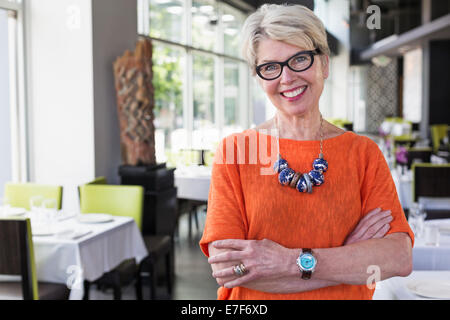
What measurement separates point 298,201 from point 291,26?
12.2 inches

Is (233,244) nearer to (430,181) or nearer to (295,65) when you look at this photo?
(295,65)

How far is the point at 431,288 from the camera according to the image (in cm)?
106

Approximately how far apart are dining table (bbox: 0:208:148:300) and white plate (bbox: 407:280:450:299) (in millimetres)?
1658

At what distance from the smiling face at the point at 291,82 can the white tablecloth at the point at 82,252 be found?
178cm

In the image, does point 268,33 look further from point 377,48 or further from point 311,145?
point 377,48

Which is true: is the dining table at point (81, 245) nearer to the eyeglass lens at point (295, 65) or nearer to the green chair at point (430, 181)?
the eyeglass lens at point (295, 65)

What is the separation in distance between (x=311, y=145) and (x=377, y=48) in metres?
14.9

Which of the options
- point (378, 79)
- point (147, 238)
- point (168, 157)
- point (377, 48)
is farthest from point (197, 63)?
point (378, 79)

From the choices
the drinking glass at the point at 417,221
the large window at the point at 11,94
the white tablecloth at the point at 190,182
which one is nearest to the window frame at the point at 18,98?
the large window at the point at 11,94

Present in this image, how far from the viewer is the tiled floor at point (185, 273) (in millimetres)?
3394

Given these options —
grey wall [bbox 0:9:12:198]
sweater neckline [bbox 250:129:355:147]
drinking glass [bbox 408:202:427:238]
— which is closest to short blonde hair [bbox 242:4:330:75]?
sweater neckline [bbox 250:129:355:147]

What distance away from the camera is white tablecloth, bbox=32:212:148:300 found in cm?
259

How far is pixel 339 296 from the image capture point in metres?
0.91

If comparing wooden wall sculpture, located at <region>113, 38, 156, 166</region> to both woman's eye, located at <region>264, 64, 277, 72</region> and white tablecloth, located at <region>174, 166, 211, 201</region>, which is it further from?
woman's eye, located at <region>264, 64, 277, 72</region>
